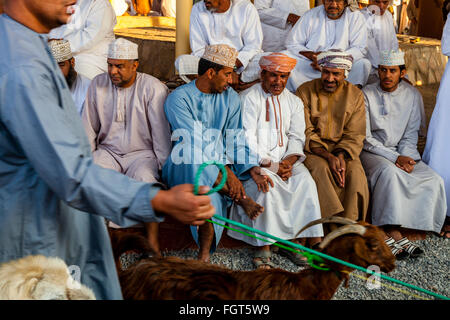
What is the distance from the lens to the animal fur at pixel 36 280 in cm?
178

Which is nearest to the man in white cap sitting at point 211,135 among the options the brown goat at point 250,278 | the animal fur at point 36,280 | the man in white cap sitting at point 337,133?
the man in white cap sitting at point 337,133

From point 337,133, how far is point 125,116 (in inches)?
95.9

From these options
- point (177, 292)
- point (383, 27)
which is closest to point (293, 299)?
point (177, 292)

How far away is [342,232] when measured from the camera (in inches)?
112

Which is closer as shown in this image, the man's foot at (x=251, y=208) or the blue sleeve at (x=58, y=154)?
the blue sleeve at (x=58, y=154)

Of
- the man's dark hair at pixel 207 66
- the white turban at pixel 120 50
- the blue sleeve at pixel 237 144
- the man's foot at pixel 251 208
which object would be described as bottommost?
the man's foot at pixel 251 208

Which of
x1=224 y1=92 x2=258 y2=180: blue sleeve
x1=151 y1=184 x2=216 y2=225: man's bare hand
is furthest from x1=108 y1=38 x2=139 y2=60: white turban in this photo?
x1=151 y1=184 x2=216 y2=225: man's bare hand

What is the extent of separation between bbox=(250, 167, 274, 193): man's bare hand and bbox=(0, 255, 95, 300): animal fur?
131 inches

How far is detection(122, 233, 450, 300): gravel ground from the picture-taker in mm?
4398

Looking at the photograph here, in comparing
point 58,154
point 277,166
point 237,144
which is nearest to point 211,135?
point 237,144

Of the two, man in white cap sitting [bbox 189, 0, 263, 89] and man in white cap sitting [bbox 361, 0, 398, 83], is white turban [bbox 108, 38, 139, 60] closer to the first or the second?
man in white cap sitting [bbox 189, 0, 263, 89]

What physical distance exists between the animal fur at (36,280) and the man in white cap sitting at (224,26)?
521 cm

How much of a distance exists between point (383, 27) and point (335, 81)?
2.28 m

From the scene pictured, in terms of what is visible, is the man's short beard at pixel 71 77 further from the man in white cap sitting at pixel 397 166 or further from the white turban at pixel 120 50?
the man in white cap sitting at pixel 397 166
